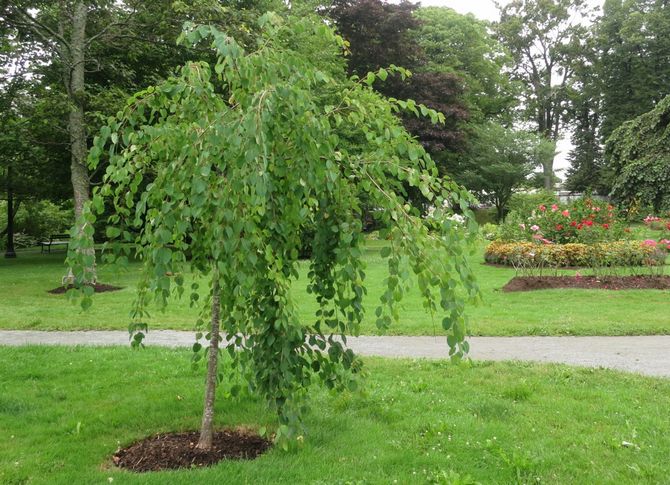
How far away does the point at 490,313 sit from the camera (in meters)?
8.71

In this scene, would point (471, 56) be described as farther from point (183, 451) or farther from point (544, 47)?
point (183, 451)

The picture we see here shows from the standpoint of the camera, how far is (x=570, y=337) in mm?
7168

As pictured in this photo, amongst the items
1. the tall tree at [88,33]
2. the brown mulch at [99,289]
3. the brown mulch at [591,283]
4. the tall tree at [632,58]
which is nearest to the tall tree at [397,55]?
the tall tree at [88,33]

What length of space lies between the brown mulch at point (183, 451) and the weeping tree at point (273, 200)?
5.2 inches

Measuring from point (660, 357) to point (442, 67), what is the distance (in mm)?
23818

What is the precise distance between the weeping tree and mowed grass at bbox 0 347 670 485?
21.4 inches

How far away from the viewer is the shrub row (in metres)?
11.7

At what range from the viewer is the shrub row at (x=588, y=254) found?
1167cm

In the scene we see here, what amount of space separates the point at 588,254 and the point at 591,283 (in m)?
2.17

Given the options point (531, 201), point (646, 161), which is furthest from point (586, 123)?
point (646, 161)

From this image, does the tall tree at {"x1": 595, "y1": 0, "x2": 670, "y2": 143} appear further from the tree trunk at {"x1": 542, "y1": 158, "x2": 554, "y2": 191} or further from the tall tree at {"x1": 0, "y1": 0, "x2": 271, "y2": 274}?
the tall tree at {"x1": 0, "y1": 0, "x2": 271, "y2": 274}

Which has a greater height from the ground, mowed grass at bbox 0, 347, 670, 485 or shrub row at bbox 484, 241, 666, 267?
shrub row at bbox 484, 241, 666, 267

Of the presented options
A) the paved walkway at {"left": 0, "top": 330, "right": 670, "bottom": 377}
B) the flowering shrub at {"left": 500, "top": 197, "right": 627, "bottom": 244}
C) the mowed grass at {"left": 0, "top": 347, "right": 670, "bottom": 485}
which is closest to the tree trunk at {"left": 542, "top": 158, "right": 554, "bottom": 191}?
the flowering shrub at {"left": 500, "top": 197, "right": 627, "bottom": 244}

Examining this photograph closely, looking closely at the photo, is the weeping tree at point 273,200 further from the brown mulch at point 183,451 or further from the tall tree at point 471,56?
the tall tree at point 471,56
